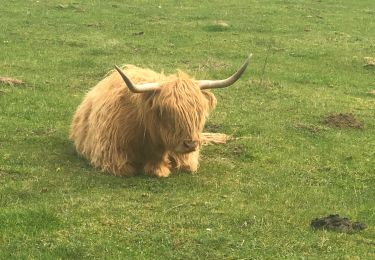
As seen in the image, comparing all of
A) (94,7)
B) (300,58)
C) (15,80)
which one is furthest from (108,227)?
(94,7)

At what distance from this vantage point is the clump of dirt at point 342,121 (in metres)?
10.6

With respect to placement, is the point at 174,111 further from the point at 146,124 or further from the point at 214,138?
the point at 214,138

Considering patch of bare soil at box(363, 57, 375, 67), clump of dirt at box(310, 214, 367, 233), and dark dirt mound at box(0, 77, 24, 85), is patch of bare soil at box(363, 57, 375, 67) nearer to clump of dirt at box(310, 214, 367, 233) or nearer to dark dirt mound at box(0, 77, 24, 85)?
dark dirt mound at box(0, 77, 24, 85)

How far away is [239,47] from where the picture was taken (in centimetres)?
1680

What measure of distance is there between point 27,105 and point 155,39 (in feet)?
22.5

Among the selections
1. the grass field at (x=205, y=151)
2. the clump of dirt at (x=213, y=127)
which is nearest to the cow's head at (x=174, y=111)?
the grass field at (x=205, y=151)

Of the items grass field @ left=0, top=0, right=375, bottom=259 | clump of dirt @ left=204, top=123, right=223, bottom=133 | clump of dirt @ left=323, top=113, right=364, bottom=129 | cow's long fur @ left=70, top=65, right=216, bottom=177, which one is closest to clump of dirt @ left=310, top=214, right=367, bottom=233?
grass field @ left=0, top=0, right=375, bottom=259

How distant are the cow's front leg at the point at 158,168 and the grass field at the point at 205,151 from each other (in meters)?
0.14

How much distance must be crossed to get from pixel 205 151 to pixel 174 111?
5.38 ft

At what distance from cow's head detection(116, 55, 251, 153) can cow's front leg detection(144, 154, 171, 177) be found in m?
0.23

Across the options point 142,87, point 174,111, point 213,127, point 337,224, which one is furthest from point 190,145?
point 213,127

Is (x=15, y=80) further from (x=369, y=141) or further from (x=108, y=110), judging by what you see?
(x=369, y=141)

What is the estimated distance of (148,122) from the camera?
Result: 779 centimetres

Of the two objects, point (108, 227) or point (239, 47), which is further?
point (239, 47)
